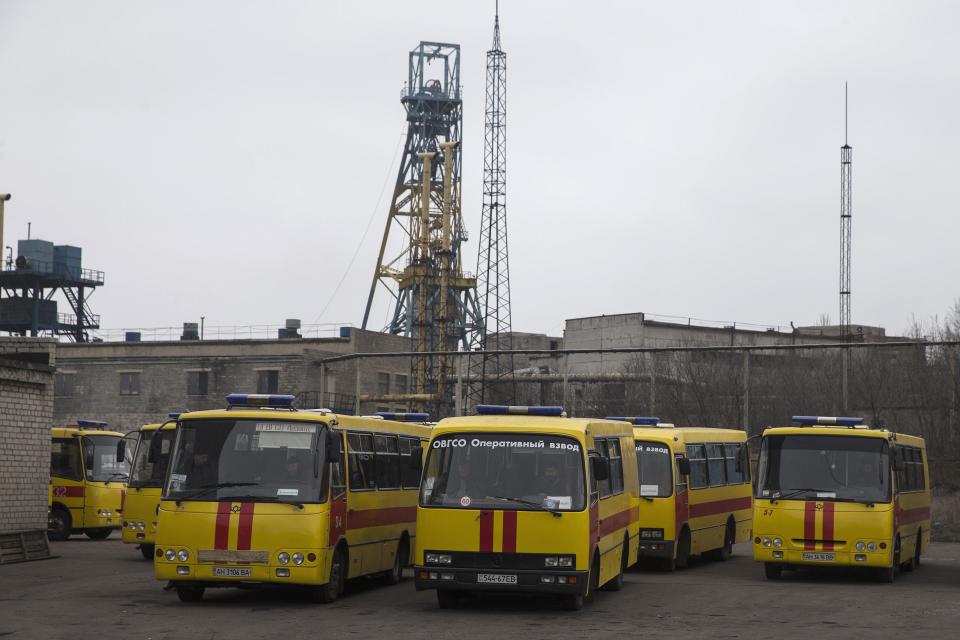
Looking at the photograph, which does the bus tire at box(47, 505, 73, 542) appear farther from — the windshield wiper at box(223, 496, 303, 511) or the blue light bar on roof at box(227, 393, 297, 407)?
the windshield wiper at box(223, 496, 303, 511)

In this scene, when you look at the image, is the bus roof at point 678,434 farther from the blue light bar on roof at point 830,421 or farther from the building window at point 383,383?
the building window at point 383,383

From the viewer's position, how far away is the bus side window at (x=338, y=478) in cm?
1725

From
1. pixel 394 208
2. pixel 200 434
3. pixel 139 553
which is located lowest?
pixel 139 553

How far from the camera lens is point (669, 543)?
77.3 feet

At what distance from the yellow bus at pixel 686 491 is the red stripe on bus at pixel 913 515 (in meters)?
3.69

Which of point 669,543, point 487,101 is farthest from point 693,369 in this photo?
point 669,543

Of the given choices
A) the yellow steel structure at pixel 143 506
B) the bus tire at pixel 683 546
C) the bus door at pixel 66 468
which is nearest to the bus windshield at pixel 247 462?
the yellow steel structure at pixel 143 506

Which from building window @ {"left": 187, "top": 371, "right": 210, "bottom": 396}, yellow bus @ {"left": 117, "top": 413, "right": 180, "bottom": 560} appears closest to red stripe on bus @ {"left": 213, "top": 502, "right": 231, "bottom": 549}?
yellow bus @ {"left": 117, "top": 413, "right": 180, "bottom": 560}

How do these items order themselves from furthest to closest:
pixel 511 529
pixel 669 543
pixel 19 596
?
pixel 669 543 < pixel 19 596 < pixel 511 529

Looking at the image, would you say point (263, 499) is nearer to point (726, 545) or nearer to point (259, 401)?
point (259, 401)

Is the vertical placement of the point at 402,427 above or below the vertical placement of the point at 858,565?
above

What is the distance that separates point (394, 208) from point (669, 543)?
6690 cm

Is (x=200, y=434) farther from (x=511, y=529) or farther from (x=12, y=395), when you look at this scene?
(x=12, y=395)

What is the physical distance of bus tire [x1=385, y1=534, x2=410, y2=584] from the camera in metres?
21.2
